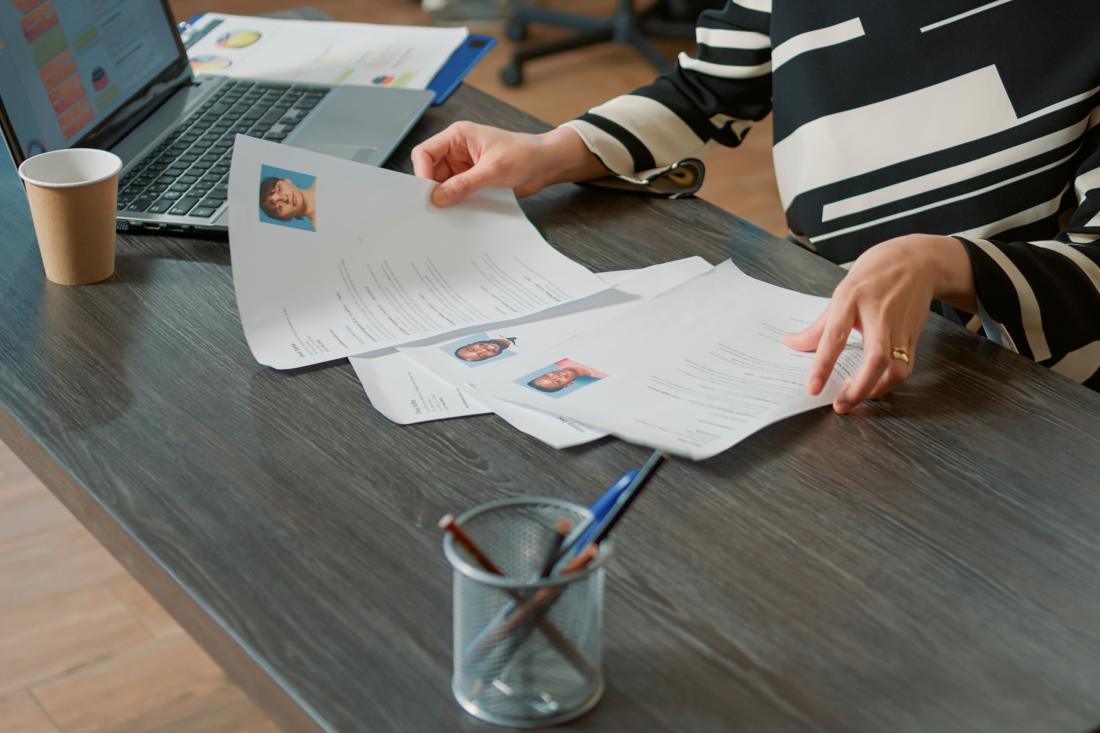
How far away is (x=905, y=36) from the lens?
1.11 m

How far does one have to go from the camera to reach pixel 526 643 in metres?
0.56

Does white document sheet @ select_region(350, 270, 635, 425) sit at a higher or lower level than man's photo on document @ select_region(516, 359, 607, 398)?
higher

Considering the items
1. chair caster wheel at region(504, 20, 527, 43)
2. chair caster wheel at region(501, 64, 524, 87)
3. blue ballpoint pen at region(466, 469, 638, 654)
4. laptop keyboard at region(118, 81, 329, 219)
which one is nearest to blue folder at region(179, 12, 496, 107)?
laptop keyboard at region(118, 81, 329, 219)

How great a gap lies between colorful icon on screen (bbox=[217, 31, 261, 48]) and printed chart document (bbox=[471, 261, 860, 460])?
71cm

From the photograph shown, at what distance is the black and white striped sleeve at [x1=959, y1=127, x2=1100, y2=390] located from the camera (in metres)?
0.91

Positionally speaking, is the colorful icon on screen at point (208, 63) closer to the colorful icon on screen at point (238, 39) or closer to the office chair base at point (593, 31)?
the colorful icon on screen at point (238, 39)

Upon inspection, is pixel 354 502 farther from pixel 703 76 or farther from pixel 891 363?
pixel 703 76

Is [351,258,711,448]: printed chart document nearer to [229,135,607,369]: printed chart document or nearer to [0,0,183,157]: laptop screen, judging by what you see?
[229,135,607,369]: printed chart document

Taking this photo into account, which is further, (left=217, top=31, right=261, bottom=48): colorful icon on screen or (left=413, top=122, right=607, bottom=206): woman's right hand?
(left=217, top=31, right=261, bottom=48): colorful icon on screen

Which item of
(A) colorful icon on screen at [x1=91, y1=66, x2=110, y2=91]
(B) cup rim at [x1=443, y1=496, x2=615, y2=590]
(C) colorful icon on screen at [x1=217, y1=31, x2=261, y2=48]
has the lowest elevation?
(C) colorful icon on screen at [x1=217, y1=31, x2=261, y2=48]

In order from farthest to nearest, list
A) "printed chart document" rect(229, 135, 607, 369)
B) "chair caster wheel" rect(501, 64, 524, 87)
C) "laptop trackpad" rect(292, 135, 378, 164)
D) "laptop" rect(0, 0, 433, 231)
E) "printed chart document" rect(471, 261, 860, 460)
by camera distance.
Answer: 1. "chair caster wheel" rect(501, 64, 524, 87)
2. "laptop trackpad" rect(292, 135, 378, 164)
3. "laptop" rect(0, 0, 433, 231)
4. "printed chart document" rect(229, 135, 607, 369)
5. "printed chart document" rect(471, 261, 860, 460)

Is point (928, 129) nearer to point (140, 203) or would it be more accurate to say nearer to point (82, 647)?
point (140, 203)

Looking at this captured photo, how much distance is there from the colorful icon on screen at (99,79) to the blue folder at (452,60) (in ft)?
0.89

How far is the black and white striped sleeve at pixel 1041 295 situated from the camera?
3.00 ft
